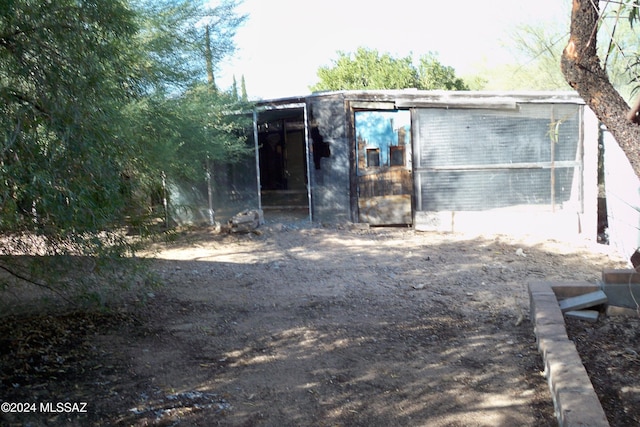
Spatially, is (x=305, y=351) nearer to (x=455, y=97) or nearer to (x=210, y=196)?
(x=455, y=97)

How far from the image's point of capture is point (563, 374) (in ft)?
11.9

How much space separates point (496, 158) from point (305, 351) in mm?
7608

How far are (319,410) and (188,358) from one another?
4.95 feet

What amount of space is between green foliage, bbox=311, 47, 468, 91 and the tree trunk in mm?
17719

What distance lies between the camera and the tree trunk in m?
3.88

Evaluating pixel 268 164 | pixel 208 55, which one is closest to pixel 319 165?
pixel 208 55

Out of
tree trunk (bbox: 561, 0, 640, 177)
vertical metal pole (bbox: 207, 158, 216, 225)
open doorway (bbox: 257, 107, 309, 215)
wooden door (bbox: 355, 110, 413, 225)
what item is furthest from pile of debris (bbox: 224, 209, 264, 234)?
tree trunk (bbox: 561, 0, 640, 177)

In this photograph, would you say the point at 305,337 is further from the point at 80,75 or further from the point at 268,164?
the point at 268,164

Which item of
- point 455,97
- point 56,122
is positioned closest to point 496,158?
point 455,97

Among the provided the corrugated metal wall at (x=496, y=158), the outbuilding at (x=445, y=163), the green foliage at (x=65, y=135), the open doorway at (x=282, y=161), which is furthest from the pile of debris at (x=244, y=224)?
the green foliage at (x=65, y=135)

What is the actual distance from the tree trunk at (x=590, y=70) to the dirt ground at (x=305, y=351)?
189 centimetres

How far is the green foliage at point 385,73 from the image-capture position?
2155 cm

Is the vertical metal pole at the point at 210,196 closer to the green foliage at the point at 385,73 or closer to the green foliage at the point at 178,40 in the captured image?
the green foliage at the point at 178,40

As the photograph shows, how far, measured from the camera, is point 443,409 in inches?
150
